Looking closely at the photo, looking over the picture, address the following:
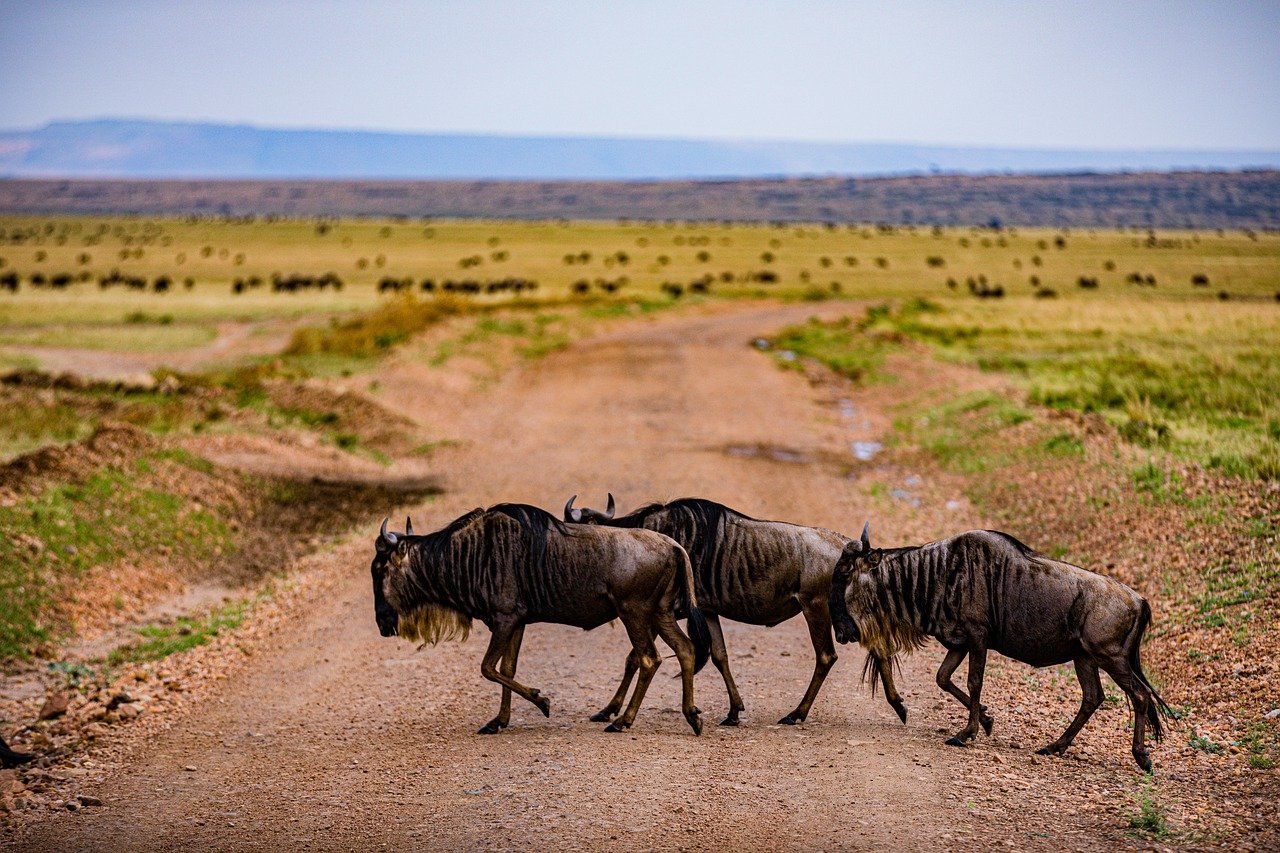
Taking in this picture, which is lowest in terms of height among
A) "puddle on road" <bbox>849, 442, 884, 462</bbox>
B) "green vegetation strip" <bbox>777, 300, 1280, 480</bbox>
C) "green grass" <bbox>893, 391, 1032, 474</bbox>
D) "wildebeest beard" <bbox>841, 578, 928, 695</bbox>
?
"puddle on road" <bbox>849, 442, 884, 462</bbox>

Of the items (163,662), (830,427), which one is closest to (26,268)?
(830,427)

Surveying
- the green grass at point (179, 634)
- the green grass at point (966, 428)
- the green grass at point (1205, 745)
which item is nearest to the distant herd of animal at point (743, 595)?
the green grass at point (1205, 745)

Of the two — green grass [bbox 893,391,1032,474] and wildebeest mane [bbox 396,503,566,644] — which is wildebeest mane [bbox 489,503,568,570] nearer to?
wildebeest mane [bbox 396,503,566,644]

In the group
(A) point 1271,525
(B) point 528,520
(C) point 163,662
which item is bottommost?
(C) point 163,662

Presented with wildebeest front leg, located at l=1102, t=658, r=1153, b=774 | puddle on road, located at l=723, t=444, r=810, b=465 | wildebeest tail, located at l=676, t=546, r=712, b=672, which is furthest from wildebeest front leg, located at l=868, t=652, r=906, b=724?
puddle on road, located at l=723, t=444, r=810, b=465

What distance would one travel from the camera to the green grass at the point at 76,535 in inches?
529

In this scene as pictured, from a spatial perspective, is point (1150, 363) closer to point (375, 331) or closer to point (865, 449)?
point (865, 449)

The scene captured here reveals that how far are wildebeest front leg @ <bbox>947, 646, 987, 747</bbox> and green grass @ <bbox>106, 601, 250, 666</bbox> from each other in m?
7.50

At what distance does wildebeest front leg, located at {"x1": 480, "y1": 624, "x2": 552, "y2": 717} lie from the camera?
861cm

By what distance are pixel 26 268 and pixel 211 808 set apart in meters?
79.2

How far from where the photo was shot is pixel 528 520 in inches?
346

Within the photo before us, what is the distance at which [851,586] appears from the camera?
28.0 feet

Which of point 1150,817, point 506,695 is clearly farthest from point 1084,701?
point 506,695

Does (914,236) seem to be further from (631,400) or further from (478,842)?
(478,842)
